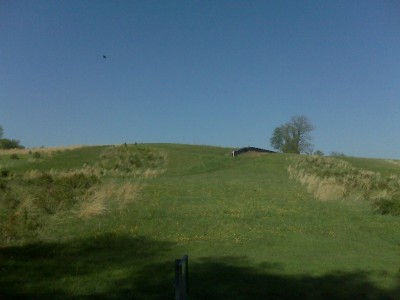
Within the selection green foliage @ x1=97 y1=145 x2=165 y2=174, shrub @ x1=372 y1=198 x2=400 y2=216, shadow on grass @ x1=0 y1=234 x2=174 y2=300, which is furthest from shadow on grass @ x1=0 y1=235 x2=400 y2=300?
green foliage @ x1=97 y1=145 x2=165 y2=174

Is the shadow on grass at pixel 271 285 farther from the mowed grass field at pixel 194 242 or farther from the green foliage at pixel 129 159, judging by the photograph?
the green foliage at pixel 129 159

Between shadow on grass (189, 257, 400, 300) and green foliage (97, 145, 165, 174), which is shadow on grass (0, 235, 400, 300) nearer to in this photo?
shadow on grass (189, 257, 400, 300)

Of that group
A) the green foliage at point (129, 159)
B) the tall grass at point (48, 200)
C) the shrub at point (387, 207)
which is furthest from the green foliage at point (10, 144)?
the shrub at point (387, 207)

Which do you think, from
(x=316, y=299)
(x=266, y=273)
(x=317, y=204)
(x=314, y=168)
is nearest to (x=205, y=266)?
(x=266, y=273)

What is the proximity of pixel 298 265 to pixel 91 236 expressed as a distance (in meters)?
5.67

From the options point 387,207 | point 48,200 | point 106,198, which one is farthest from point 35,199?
point 387,207

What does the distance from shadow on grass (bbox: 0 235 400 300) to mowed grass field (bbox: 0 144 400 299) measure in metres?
0.02

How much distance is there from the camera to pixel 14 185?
21.7m

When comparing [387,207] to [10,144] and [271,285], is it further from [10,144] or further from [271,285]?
[10,144]

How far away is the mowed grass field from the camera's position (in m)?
9.12

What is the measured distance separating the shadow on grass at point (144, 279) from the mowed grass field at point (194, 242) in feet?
0.07

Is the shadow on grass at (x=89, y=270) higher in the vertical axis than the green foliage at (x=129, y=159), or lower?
lower

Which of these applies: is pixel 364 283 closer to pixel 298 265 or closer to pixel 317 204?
pixel 298 265

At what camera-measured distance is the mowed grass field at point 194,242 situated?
29.9 feet
